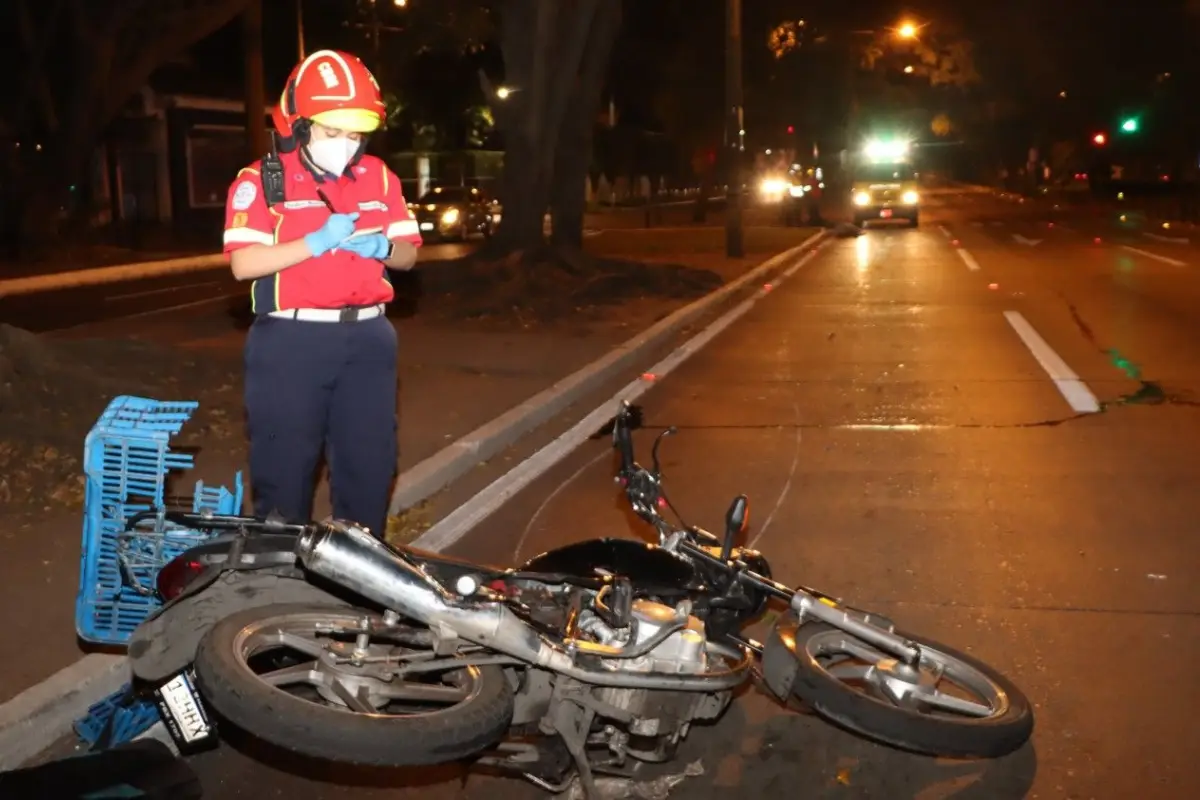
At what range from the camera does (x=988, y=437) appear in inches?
394

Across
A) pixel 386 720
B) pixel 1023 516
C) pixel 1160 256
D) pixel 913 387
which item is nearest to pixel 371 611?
pixel 386 720

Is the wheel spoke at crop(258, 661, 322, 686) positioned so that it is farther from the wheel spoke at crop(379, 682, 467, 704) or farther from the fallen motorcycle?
the wheel spoke at crop(379, 682, 467, 704)

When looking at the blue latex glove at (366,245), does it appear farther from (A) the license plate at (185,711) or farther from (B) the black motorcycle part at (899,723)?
(B) the black motorcycle part at (899,723)

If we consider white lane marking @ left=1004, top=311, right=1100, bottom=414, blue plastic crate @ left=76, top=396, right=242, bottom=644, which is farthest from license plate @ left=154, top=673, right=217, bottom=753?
white lane marking @ left=1004, top=311, right=1100, bottom=414

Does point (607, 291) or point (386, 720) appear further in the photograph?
point (607, 291)

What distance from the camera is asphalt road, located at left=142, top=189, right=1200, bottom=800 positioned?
4.50 m

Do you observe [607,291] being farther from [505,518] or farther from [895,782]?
[895,782]

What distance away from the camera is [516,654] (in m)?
3.62

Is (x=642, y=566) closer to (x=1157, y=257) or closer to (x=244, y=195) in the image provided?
(x=244, y=195)

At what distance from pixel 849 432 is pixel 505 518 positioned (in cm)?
346

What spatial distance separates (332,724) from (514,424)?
6.76m

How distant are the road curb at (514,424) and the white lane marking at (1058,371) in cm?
391

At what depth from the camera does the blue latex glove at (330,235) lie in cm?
432

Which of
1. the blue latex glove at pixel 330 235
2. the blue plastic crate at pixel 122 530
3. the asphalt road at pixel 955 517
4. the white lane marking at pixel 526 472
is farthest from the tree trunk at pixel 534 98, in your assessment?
the blue plastic crate at pixel 122 530
